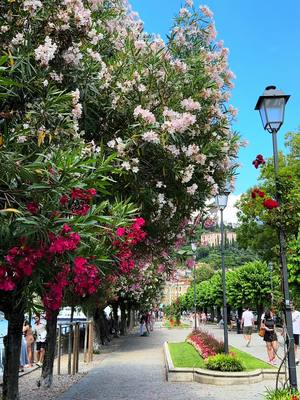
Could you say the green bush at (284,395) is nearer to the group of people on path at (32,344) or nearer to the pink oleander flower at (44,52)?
the pink oleander flower at (44,52)

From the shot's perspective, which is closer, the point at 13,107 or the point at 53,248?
the point at 53,248

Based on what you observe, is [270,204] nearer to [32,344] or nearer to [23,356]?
[23,356]

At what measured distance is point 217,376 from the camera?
12.4 m

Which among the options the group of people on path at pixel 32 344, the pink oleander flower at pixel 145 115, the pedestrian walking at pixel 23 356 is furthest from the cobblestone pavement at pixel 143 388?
the pink oleander flower at pixel 145 115

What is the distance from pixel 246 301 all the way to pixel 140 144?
40.6 meters

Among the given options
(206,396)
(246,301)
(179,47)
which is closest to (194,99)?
(179,47)

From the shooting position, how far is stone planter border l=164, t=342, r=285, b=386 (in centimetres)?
1227

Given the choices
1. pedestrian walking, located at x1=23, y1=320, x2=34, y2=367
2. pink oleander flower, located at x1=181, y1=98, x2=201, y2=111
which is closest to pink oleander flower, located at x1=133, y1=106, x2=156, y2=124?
pink oleander flower, located at x1=181, y1=98, x2=201, y2=111

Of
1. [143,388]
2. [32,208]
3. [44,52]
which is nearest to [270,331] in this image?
[143,388]

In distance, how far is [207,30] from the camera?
8.18 metres

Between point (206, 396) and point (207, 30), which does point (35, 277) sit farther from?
point (206, 396)

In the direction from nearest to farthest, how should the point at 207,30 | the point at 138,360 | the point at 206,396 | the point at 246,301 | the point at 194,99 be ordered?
the point at 194,99
the point at 207,30
the point at 206,396
the point at 138,360
the point at 246,301

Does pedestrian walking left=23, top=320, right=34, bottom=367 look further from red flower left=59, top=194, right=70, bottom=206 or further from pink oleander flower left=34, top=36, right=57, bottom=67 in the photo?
red flower left=59, top=194, right=70, bottom=206

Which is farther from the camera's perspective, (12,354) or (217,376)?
(217,376)
